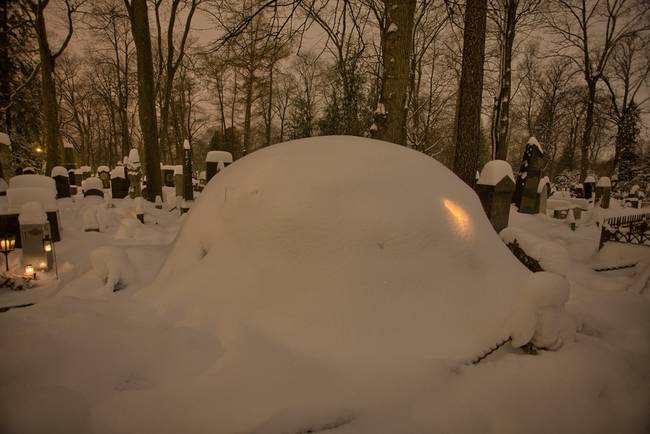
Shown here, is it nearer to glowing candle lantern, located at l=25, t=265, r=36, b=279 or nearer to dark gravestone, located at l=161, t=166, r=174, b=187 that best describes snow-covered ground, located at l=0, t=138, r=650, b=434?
glowing candle lantern, located at l=25, t=265, r=36, b=279

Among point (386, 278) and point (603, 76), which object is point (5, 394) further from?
point (603, 76)

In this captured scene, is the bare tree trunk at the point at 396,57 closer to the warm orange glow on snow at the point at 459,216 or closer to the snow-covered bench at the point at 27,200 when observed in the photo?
the warm orange glow on snow at the point at 459,216

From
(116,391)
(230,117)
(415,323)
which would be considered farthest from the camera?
(230,117)

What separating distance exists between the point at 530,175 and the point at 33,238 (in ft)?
47.6

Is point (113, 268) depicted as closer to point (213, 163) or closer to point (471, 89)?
point (471, 89)

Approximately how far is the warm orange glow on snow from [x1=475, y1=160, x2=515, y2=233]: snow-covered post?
17.9 ft

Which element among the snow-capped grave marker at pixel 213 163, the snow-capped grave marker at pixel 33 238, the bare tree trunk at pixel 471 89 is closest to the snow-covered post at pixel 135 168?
the snow-capped grave marker at pixel 213 163

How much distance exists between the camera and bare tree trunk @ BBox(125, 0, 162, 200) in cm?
1034

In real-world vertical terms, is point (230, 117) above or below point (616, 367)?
above

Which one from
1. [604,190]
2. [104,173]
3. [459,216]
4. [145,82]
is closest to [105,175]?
[104,173]

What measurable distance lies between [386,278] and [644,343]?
255 cm

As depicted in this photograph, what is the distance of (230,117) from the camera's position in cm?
2698

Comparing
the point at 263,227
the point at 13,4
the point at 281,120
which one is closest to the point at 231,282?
the point at 263,227

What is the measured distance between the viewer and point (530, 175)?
11.9 m
